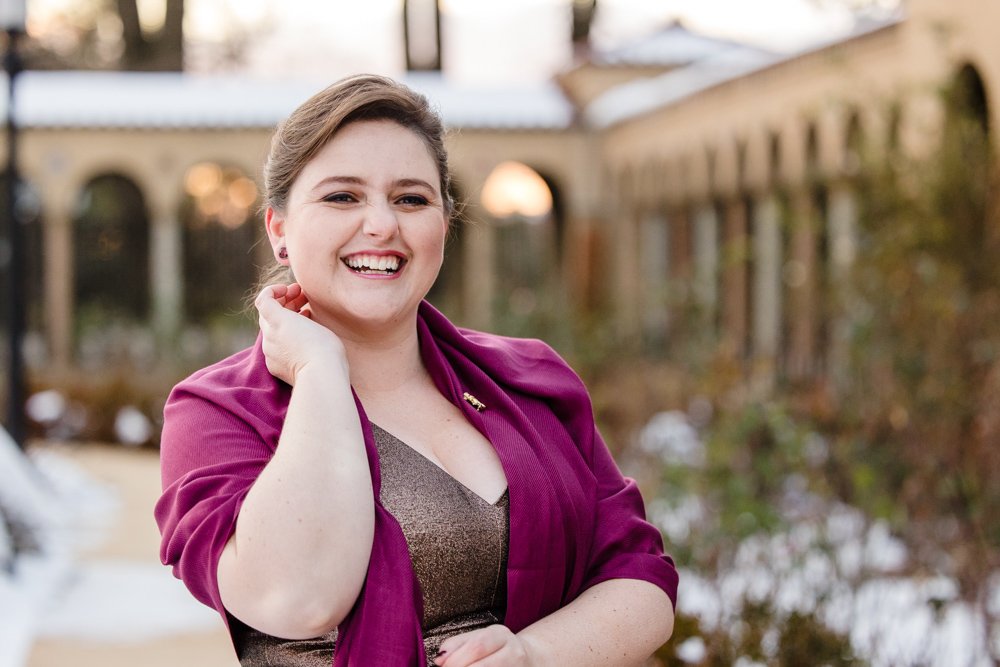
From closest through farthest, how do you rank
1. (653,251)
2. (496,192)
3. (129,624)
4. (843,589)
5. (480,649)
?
(480,649), (843,589), (129,624), (653,251), (496,192)

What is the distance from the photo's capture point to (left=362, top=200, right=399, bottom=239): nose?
7.16 feet

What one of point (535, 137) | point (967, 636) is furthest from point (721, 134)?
point (967, 636)

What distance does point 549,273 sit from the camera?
19.6 meters

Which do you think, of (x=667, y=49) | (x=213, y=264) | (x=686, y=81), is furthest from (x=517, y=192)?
(x=686, y=81)

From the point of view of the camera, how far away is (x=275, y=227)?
235 centimetres

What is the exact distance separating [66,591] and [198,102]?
49.5ft

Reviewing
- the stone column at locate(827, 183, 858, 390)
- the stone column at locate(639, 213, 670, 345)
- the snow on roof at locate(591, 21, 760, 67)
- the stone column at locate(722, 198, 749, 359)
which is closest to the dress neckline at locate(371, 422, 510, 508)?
the stone column at locate(827, 183, 858, 390)

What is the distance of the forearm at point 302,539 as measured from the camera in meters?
1.93

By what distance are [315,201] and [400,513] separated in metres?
0.50

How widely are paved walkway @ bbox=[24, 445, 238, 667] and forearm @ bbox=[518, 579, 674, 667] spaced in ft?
13.7

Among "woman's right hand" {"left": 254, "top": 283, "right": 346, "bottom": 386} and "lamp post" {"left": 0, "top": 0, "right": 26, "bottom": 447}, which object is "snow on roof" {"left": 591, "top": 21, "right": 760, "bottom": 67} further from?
"woman's right hand" {"left": 254, "top": 283, "right": 346, "bottom": 386}

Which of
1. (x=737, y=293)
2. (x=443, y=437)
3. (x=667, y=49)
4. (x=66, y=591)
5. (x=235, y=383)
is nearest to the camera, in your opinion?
(x=235, y=383)

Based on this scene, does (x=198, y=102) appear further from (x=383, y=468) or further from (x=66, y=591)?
(x=383, y=468)

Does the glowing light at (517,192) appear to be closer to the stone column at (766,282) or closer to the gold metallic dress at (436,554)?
the stone column at (766,282)
